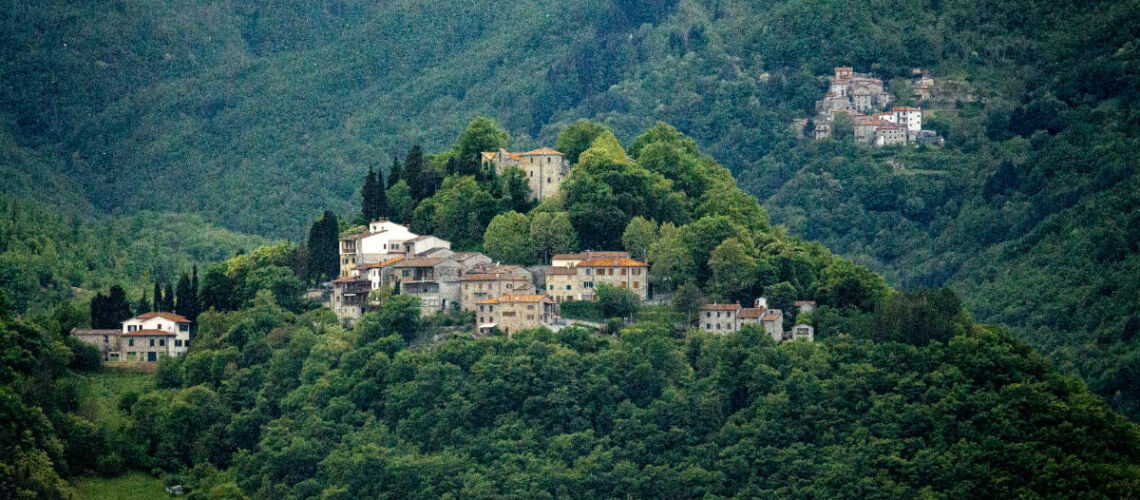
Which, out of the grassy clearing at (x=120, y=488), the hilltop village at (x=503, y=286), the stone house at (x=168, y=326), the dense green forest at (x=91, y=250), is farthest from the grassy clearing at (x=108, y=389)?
the dense green forest at (x=91, y=250)

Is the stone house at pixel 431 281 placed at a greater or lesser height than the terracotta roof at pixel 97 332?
greater

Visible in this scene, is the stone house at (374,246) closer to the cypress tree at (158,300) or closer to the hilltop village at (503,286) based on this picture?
the hilltop village at (503,286)

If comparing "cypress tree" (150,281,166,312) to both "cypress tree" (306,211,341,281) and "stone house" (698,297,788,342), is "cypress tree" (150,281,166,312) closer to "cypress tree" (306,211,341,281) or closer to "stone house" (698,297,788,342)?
"cypress tree" (306,211,341,281)

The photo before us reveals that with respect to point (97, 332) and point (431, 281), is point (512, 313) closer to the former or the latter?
point (431, 281)

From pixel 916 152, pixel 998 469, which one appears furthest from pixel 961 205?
pixel 998 469

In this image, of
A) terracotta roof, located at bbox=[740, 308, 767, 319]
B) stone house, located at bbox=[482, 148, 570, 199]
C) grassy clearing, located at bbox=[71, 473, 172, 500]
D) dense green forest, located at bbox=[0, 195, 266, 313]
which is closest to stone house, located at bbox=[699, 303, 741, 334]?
terracotta roof, located at bbox=[740, 308, 767, 319]

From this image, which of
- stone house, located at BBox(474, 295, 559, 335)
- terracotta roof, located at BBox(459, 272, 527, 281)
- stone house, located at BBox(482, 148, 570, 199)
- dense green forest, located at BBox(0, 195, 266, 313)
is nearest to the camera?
stone house, located at BBox(474, 295, 559, 335)
